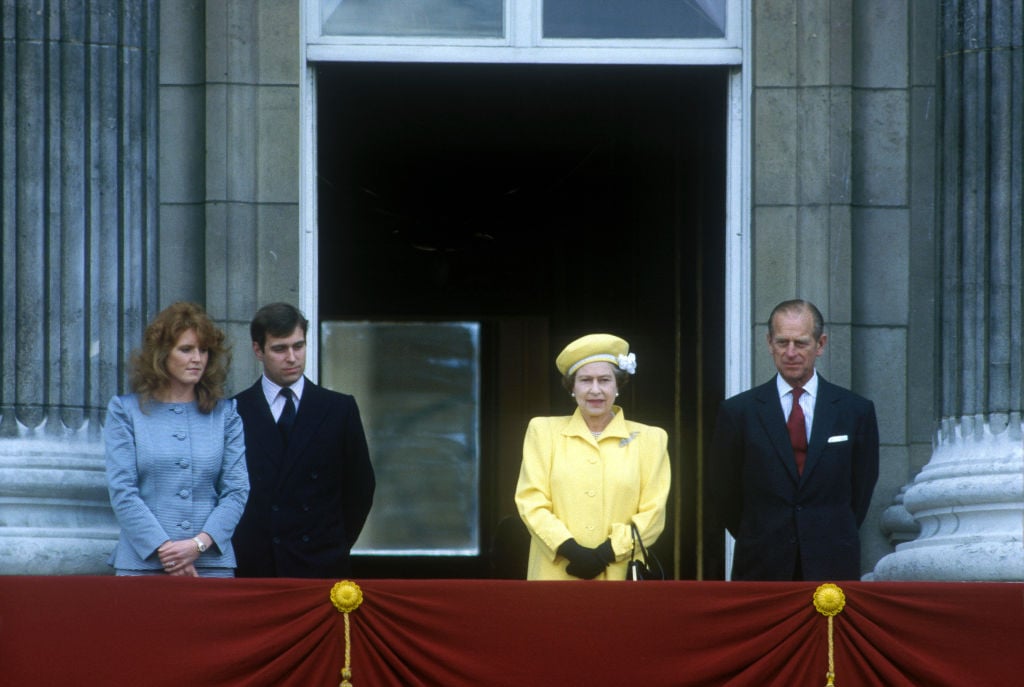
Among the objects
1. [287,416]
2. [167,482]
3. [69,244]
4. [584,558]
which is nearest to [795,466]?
[584,558]

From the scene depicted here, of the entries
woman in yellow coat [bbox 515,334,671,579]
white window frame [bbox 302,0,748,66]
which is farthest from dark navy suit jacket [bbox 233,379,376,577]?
white window frame [bbox 302,0,748,66]

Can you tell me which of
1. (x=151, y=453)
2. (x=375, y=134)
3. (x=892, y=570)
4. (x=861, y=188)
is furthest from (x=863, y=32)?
(x=375, y=134)

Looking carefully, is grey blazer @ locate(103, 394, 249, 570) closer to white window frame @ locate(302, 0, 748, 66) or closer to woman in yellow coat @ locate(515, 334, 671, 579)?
woman in yellow coat @ locate(515, 334, 671, 579)

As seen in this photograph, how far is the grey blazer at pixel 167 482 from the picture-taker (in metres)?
8.41

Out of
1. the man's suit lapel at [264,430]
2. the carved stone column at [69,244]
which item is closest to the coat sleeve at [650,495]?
the man's suit lapel at [264,430]

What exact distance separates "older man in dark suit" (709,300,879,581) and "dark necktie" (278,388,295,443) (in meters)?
1.83

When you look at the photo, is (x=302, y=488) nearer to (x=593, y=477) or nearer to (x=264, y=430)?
(x=264, y=430)

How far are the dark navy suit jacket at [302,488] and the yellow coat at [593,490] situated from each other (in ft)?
2.56

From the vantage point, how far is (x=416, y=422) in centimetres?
1816

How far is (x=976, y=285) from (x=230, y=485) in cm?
384

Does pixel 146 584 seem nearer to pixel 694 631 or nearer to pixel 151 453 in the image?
pixel 151 453

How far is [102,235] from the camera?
10.1 meters

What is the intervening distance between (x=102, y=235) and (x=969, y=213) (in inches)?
166

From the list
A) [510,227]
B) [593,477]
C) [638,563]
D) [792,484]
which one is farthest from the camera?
[510,227]
